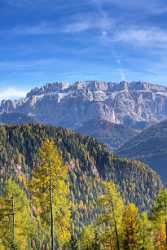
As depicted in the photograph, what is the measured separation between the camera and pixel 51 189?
177ft

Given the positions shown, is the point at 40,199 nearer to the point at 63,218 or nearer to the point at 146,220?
the point at 63,218

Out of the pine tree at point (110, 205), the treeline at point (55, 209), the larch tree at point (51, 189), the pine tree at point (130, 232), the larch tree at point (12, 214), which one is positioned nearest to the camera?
the larch tree at point (51, 189)

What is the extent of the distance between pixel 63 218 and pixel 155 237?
62359 millimetres

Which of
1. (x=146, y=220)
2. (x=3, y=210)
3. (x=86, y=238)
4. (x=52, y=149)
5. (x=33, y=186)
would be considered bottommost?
(x=86, y=238)

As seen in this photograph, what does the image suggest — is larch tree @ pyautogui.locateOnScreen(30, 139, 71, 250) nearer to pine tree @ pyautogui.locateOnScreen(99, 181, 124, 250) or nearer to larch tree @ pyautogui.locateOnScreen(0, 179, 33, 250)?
larch tree @ pyautogui.locateOnScreen(0, 179, 33, 250)

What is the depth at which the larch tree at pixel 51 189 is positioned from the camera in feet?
174

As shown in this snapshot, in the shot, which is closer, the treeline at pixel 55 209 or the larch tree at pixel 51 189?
the larch tree at pixel 51 189

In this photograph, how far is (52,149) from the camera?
174 feet

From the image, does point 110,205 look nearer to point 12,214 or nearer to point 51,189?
point 12,214

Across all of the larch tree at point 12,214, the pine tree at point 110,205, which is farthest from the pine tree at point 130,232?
the larch tree at point 12,214

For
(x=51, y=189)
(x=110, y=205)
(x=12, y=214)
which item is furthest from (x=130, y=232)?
(x=51, y=189)

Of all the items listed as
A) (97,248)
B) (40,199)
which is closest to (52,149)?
(40,199)

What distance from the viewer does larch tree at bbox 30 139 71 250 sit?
52.9 m

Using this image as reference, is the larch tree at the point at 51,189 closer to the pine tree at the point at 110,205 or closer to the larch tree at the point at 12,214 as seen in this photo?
the larch tree at the point at 12,214
